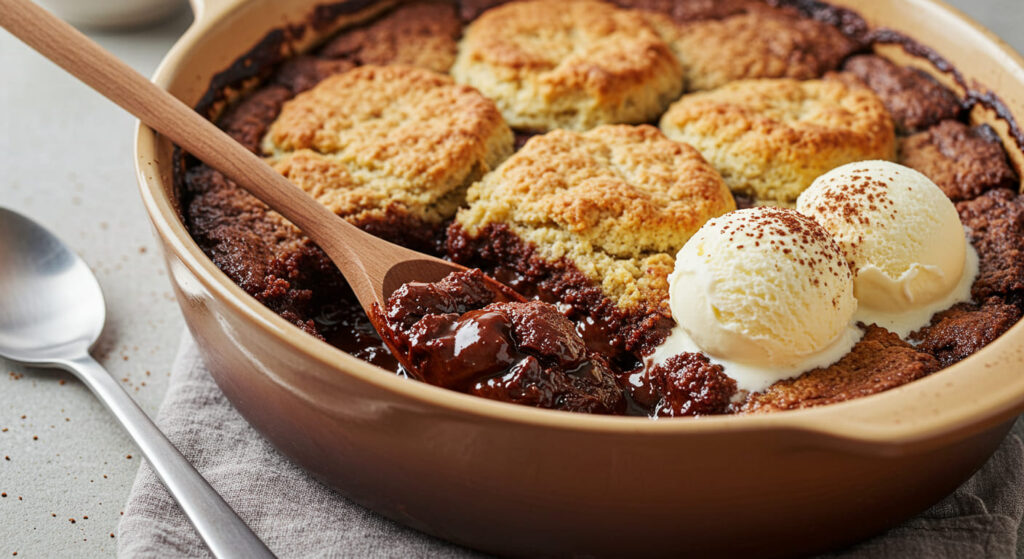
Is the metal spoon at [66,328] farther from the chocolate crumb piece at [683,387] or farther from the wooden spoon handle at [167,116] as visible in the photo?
the chocolate crumb piece at [683,387]

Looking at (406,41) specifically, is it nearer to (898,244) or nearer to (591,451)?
(898,244)

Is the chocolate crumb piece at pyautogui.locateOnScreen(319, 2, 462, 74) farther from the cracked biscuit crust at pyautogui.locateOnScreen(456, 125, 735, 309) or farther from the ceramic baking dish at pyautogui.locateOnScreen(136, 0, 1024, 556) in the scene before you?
the ceramic baking dish at pyautogui.locateOnScreen(136, 0, 1024, 556)

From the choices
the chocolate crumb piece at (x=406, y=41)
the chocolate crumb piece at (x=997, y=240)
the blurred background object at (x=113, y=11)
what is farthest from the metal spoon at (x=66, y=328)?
the chocolate crumb piece at (x=997, y=240)

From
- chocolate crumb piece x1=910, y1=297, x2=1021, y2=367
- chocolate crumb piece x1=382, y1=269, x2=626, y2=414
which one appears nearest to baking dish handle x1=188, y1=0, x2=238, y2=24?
chocolate crumb piece x1=382, y1=269, x2=626, y2=414

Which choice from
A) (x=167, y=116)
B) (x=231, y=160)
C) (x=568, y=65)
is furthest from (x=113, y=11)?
(x=568, y=65)

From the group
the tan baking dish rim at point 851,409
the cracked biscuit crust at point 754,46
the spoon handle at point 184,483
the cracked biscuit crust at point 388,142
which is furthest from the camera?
the cracked biscuit crust at point 754,46
